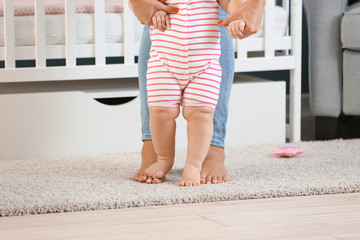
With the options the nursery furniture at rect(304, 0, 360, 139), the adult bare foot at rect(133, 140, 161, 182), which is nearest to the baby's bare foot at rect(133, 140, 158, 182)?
the adult bare foot at rect(133, 140, 161, 182)

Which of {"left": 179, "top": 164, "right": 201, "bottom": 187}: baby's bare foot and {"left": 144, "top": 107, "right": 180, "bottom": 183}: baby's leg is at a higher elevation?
{"left": 144, "top": 107, "right": 180, "bottom": 183}: baby's leg

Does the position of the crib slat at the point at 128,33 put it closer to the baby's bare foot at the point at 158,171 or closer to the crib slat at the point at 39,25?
the crib slat at the point at 39,25

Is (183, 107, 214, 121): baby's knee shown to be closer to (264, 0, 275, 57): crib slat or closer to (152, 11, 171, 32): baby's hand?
(152, 11, 171, 32): baby's hand

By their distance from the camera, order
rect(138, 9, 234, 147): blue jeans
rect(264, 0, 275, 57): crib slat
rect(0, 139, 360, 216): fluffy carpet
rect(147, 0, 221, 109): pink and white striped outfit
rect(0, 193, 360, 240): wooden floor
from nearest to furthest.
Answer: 1. rect(0, 193, 360, 240): wooden floor
2. rect(0, 139, 360, 216): fluffy carpet
3. rect(147, 0, 221, 109): pink and white striped outfit
4. rect(138, 9, 234, 147): blue jeans
5. rect(264, 0, 275, 57): crib slat

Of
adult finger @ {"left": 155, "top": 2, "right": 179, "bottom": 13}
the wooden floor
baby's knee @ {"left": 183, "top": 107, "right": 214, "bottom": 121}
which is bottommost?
the wooden floor

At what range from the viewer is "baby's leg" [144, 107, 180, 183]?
1443 mm

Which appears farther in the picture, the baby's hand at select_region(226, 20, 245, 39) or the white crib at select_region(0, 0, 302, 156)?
the white crib at select_region(0, 0, 302, 156)

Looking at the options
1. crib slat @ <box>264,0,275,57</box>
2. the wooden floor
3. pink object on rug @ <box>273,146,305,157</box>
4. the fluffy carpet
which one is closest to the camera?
the wooden floor

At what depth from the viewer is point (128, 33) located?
188 centimetres

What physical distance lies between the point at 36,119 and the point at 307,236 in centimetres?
97

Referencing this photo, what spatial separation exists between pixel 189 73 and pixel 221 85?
0.18 meters

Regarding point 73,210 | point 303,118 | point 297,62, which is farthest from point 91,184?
point 303,118

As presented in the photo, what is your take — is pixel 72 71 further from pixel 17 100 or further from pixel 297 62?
pixel 297 62

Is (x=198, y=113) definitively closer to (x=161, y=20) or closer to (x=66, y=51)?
(x=161, y=20)
